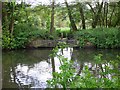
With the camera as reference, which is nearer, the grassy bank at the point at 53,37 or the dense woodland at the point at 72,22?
the grassy bank at the point at 53,37

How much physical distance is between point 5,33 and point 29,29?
3.18 feet

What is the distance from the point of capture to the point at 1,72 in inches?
172

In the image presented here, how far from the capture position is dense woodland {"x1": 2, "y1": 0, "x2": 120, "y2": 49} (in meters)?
8.37

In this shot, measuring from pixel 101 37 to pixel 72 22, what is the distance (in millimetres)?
3014

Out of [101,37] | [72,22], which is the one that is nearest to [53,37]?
[101,37]

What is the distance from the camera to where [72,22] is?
11.2 m

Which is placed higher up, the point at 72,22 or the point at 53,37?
the point at 72,22

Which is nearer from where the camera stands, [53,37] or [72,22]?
[53,37]

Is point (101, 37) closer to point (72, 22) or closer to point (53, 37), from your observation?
point (53, 37)

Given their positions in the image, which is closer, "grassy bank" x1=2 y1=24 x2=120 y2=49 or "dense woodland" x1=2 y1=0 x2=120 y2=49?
"grassy bank" x1=2 y1=24 x2=120 y2=49

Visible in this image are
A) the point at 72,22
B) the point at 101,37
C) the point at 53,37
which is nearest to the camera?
the point at 101,37

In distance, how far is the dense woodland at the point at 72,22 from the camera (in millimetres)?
8367

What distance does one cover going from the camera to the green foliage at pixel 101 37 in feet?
27.2

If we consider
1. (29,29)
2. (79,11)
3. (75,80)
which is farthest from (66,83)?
(79,11)
